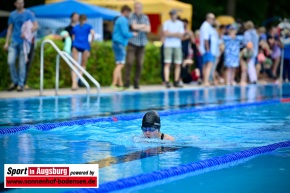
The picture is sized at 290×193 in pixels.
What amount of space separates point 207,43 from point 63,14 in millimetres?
5092

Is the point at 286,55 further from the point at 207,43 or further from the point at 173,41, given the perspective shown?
the point at 173,41

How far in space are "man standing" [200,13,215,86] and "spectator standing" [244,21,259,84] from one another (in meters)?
2.56

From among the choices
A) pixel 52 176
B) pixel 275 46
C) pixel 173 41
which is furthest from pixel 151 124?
pixel 275 46

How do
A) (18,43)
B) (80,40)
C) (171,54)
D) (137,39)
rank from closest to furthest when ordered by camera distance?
1. (18,43)
2. (80,40)
3. (137,39)
4. (171,54)

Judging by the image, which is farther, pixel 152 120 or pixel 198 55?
pixel 198 55

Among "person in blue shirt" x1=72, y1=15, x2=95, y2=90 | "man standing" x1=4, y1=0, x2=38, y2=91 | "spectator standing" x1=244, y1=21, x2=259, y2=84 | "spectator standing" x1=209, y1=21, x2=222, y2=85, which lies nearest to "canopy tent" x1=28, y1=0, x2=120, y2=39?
"spectator standing" x1=209, y1=21, x2=222, y2=85

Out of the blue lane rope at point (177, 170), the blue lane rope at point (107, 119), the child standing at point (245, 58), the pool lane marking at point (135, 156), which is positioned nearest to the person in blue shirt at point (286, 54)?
the child standing at point (245, 58)

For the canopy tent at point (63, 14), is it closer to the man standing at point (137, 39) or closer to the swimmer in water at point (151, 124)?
the man standing at point (137, 39)

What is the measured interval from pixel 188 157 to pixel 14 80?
1039cm

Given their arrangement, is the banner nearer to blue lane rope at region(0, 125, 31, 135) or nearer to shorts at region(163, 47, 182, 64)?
blue lane rope at region(0, 125, 31, 135)

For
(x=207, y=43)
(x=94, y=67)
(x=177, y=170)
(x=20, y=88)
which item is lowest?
(x=177, y=170)


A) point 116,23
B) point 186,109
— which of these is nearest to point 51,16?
point 116,23

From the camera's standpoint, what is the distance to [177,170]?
7.51 metres

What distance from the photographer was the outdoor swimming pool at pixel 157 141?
7.32 m
